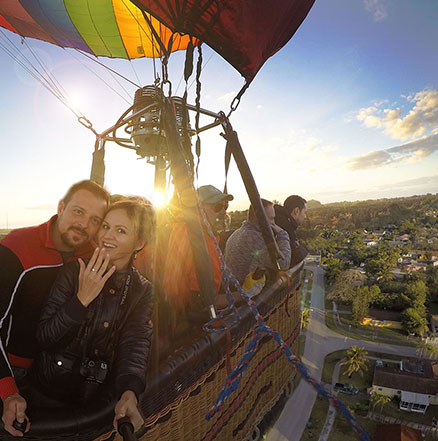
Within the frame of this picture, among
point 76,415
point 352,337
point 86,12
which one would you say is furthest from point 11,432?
point 352,337

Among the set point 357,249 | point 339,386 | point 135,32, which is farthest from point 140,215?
point 357,249

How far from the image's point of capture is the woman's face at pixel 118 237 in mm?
1175

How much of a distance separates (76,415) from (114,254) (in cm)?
53

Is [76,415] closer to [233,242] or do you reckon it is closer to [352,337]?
[233,242]

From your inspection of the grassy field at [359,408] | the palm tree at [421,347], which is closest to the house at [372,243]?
the palm tree at [421,347]

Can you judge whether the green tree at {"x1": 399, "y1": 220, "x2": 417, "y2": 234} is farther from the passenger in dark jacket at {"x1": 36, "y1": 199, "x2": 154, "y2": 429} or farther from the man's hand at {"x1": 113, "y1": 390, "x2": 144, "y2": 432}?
the man's hand at {"x1": 113, "y1": 390, "x2": 144, "y2": 432}

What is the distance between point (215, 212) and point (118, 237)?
125 cm

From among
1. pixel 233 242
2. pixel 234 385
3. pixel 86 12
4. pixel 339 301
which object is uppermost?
pixel 86 12

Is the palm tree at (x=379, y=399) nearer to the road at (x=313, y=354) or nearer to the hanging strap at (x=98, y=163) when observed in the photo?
Result: the road at (x=313, y=354)

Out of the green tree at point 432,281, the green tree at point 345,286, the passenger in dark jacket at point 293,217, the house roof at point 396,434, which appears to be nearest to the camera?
the passenger in dark jacket at point 293,217

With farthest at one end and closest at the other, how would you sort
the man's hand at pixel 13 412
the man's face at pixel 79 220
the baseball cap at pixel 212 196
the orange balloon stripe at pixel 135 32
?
the orange balloon stripe at pixel 135 32 → the baseball cap at pixel 212 196 → the man's face at pixel 79 220 → the man's hand at pixel 13 412

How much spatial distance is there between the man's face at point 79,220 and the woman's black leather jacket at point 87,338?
4.9 inches

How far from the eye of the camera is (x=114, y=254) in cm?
117

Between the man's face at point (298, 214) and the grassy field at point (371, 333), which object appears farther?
the grassy field at point (371, 333)
